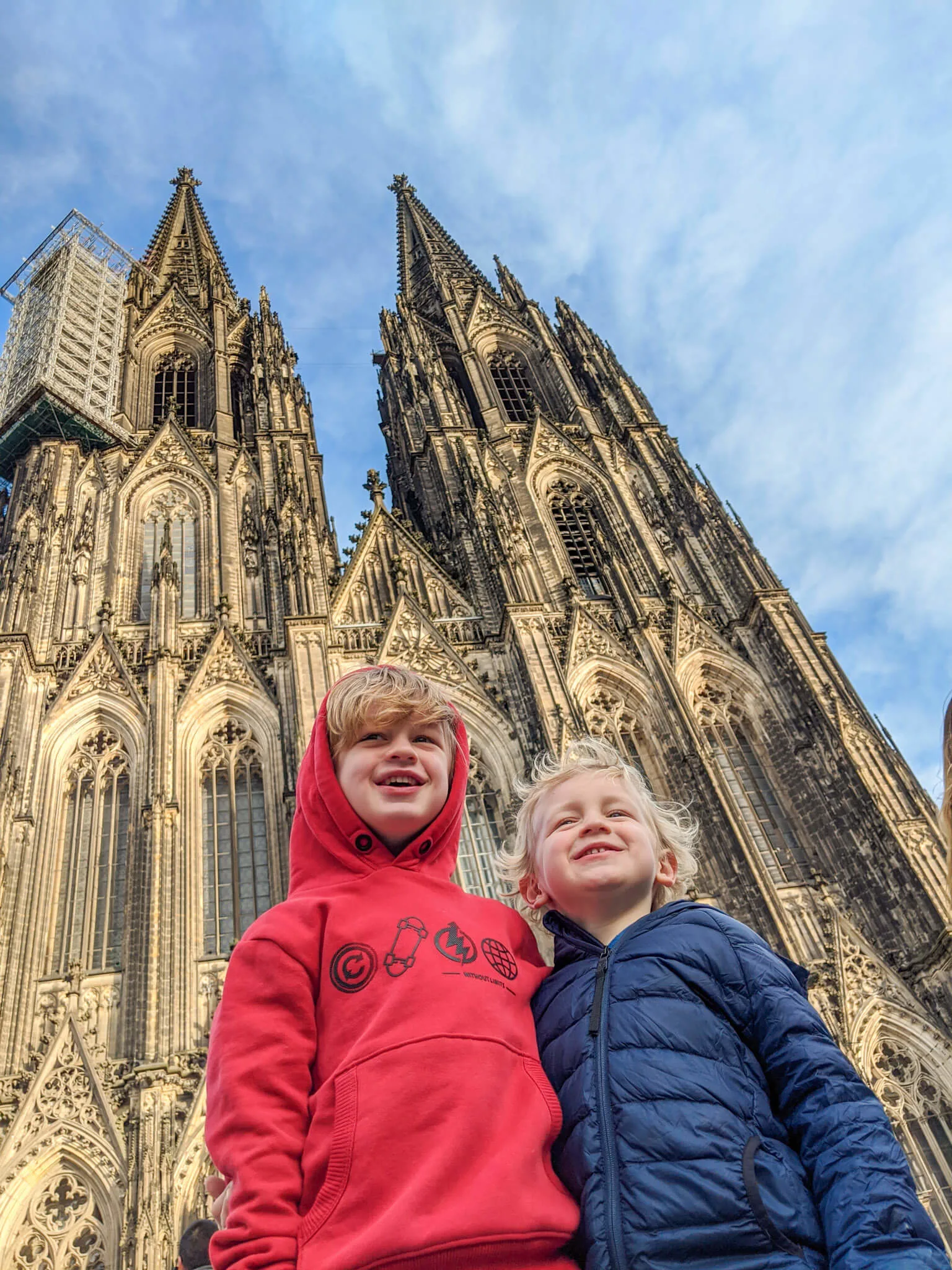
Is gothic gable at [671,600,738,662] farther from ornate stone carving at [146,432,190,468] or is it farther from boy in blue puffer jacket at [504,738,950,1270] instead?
boy in blue puffer jacket at [504,738,950,1270]

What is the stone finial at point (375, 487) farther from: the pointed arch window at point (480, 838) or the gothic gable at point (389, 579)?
the pointed arch window at point (480, 838)

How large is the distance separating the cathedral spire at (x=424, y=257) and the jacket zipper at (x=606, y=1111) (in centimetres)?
3050

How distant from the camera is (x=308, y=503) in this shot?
21.6 meters

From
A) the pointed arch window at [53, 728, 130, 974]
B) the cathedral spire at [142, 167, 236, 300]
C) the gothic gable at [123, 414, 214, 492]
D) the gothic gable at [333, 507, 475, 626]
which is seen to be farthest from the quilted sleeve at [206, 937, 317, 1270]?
the cathedral spire at [142, 167, 236, 300]

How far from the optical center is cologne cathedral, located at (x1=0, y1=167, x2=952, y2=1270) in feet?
42.5

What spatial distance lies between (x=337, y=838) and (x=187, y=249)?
36.8m

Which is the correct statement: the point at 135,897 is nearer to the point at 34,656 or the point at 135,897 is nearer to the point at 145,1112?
the point at 145,1112

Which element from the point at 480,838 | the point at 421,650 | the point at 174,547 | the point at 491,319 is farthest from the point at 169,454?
the point at 480,838

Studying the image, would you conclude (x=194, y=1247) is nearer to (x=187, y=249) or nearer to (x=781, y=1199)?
(x=781, y=1199)

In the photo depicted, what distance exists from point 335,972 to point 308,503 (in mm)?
19572

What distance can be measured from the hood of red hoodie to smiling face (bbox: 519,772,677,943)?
384 mm

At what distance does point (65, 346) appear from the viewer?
1059 inches

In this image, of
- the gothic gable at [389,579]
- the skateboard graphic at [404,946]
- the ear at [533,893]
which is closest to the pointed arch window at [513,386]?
the gothic gable at [389,579]

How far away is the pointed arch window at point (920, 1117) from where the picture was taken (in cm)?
1262
